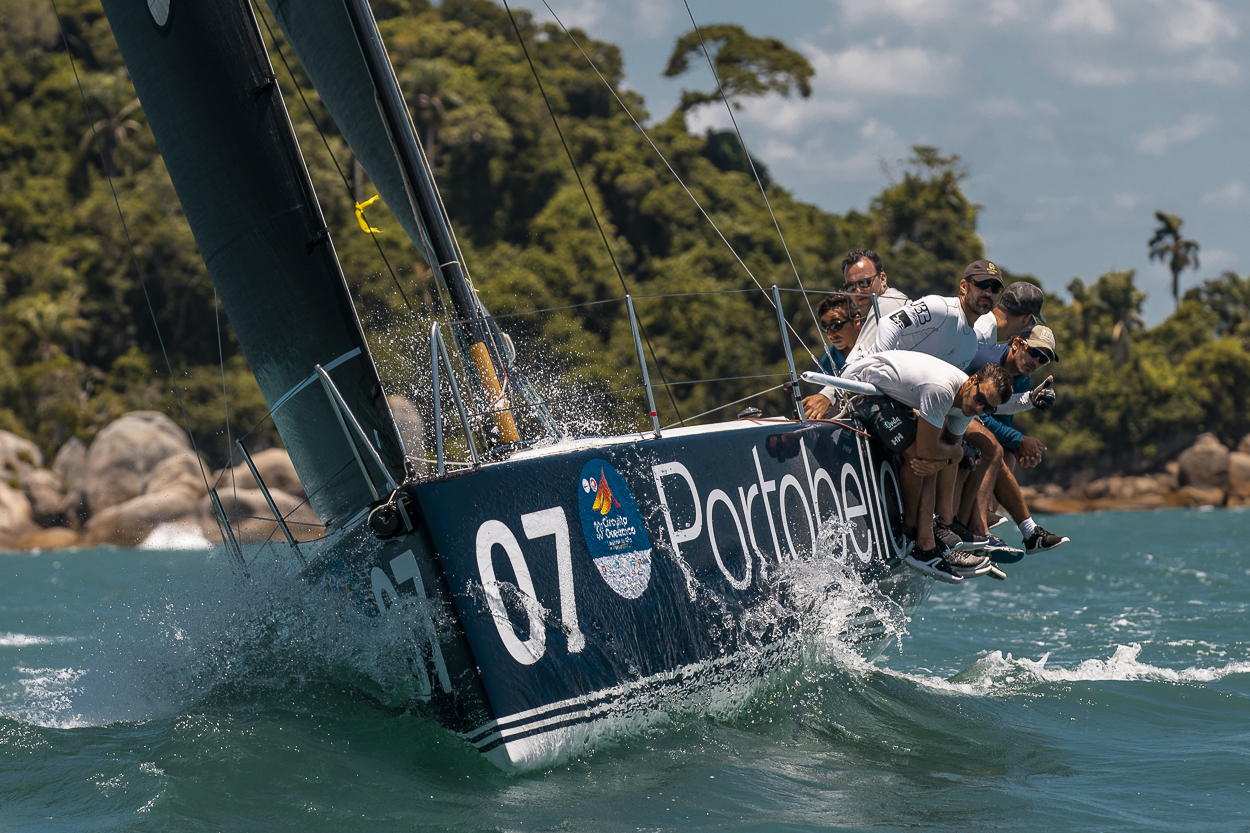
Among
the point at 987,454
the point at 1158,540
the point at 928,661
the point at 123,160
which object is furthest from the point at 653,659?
the point at 123,160

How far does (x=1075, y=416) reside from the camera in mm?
40438

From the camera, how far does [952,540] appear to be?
4996 mm

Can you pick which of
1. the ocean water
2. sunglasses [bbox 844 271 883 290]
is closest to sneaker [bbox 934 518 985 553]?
the ocean water

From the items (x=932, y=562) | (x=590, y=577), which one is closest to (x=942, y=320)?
(x=932, y=562)

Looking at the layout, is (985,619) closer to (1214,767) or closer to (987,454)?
(987,454)

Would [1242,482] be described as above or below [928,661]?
below

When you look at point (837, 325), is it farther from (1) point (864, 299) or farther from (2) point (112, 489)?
(2) point (112, 489)

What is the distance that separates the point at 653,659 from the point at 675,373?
3036cm

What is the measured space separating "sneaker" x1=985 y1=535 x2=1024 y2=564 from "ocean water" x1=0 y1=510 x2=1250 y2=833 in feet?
2.04

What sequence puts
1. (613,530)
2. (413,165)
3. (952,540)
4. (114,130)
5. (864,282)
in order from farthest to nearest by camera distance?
(114,130) → (864,282) → (952,540) → (413,165) → (613,530)

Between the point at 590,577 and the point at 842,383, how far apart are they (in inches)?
64.1

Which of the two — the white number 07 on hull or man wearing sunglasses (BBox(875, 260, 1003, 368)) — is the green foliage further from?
the white number 07 on hull

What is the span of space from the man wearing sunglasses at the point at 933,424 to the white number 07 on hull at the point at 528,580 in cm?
178

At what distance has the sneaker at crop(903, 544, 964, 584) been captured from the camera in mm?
5016
